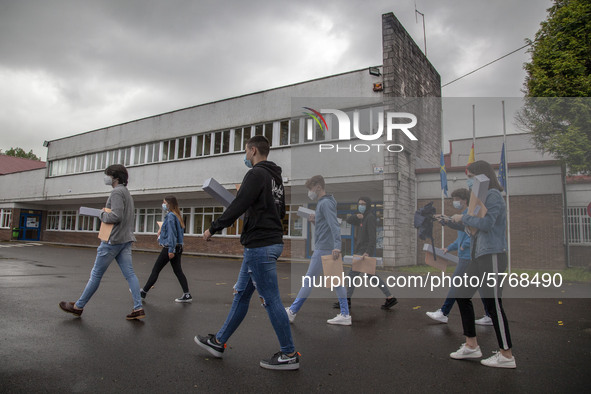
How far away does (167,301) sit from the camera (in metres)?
6.75

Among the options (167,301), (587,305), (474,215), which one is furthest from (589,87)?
(167,301)

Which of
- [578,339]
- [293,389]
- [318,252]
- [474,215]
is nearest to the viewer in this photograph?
[293,389]

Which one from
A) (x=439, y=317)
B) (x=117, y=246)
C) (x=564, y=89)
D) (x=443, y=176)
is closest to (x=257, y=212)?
(x=117, y=246)

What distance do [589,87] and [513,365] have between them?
1300cm

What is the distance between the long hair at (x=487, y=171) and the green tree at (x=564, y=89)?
11200mm

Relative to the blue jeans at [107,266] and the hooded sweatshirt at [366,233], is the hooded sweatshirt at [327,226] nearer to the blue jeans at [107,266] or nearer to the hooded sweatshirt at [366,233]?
the hooded sweatshirt at [366,233]

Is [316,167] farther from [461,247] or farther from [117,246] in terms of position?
[117,246]

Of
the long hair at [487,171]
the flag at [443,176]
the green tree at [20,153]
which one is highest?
the green tree at [20,153]

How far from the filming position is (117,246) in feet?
17.2

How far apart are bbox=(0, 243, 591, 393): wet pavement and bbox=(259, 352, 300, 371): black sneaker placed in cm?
7

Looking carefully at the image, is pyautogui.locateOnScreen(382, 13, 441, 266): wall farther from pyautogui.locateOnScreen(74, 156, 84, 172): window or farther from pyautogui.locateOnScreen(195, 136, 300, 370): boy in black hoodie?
pyautogui.locateOnScreen(74, 156, 84, 172): window

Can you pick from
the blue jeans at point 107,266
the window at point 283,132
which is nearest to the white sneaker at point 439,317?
the blue jeans at point 107,266

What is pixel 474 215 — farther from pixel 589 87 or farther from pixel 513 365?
pixel 589 87

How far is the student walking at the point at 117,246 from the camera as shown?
5.10 metres
